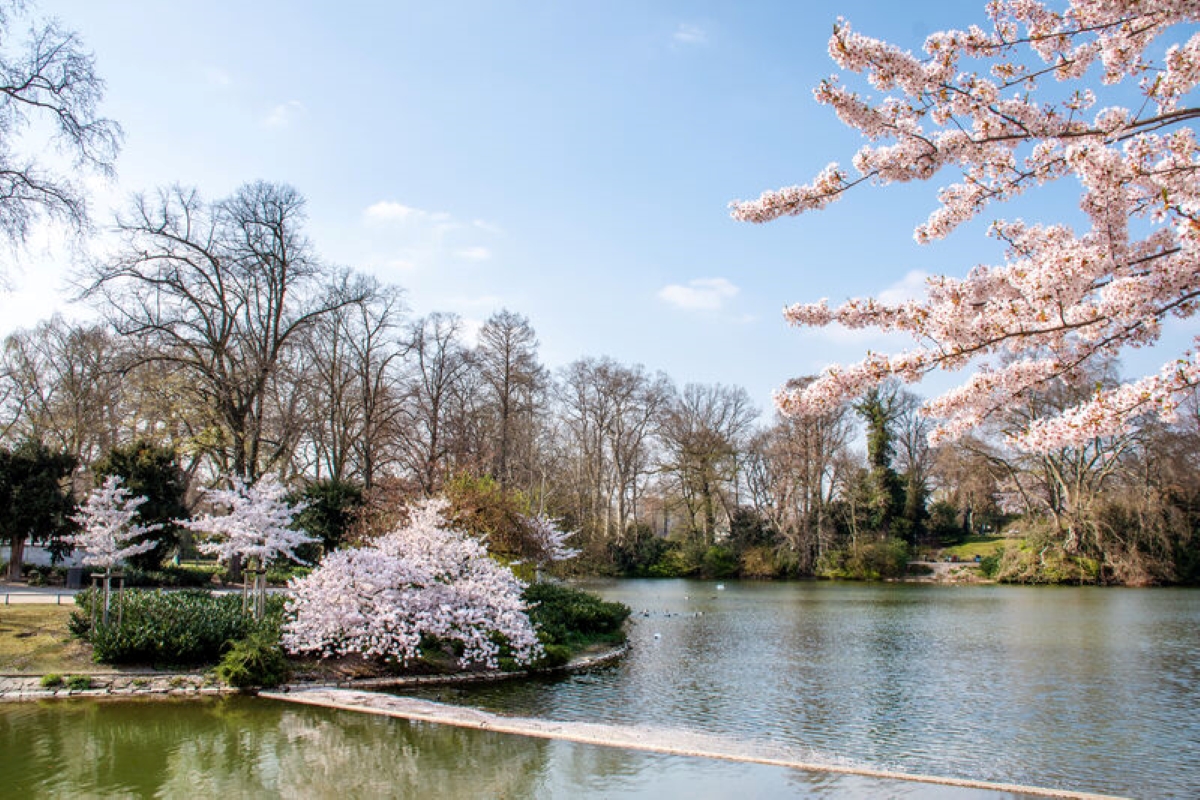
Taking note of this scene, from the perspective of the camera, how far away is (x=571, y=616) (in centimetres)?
1653

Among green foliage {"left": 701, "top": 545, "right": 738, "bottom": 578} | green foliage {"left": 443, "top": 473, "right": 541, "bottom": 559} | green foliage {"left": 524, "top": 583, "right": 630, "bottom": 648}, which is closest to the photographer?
green foliage {"left": 524, "top": 583, "right": 630, "bottom": 648}

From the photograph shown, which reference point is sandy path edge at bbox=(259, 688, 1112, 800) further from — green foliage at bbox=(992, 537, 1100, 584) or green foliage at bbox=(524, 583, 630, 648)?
green foliage at bbox=(992, 537, 1100, 584)

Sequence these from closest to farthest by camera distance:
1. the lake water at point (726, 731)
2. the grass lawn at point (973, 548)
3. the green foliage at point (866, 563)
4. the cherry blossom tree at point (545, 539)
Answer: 1. the lake water at point (726, 731)
2. the cherry blossom tree at point (545, 539)
3. the green foliage at point (866, 563)
4. the grass lawn at point (973, 548)

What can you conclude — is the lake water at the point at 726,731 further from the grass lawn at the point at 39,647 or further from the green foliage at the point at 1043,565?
the green foliage at the point at 1043,565

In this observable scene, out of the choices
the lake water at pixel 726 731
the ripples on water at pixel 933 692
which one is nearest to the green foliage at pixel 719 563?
the ripples on water at pixel 933 692

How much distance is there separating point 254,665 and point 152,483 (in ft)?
45.8

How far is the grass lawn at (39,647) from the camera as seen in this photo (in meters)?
11.1

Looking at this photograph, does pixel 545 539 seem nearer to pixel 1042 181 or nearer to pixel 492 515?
pixel 492 515

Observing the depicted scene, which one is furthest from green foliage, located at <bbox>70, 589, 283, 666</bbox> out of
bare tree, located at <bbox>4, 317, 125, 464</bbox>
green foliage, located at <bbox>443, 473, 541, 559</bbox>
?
bare tree, located at <bbox>4, 317, 125, 464</bbox>

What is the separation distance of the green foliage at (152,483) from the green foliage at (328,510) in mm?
3282

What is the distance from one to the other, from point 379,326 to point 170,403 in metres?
8.81

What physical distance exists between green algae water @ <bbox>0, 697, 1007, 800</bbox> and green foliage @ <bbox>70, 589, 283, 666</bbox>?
1747 mm

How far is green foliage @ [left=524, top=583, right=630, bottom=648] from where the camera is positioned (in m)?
15.0

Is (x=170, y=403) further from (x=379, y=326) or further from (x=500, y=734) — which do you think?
(x=500, y=734)
